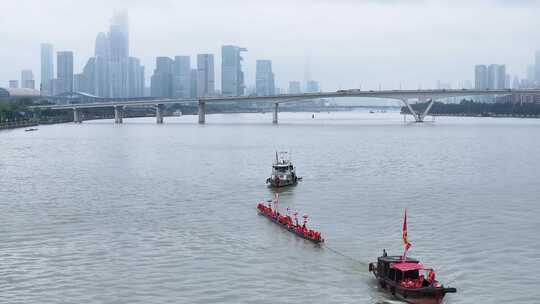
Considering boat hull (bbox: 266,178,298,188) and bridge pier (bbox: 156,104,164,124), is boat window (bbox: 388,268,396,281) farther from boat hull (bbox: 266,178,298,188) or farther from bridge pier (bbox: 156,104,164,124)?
bridge pier (bbox: 156,104,164,124)

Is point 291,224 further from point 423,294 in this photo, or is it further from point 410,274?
point 423,294

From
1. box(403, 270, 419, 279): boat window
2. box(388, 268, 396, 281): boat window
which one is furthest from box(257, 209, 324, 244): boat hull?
box(403, 270, 419, 279): boat window

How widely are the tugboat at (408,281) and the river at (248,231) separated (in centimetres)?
40

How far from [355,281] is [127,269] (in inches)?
263

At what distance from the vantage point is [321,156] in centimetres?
6266

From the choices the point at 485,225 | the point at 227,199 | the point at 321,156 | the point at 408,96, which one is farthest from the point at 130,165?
the point at 408,96

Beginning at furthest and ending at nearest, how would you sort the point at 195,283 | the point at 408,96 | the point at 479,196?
the point at 408,96 < the point at 479,196 < the point at 195,283

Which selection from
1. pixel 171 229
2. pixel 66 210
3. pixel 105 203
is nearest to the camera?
pixel 171 229

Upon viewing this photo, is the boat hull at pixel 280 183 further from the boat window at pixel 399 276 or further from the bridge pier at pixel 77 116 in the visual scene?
the bridge pier at pixel 77 116

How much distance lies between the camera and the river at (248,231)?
69.9 feet

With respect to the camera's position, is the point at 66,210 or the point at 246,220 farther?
the point at 66,210

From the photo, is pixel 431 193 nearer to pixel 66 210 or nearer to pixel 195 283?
pixel 66 210

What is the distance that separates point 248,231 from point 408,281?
9.51m

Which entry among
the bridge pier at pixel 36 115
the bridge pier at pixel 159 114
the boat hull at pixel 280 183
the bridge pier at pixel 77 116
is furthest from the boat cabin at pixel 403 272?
the bridge pier at pixel 77 116
